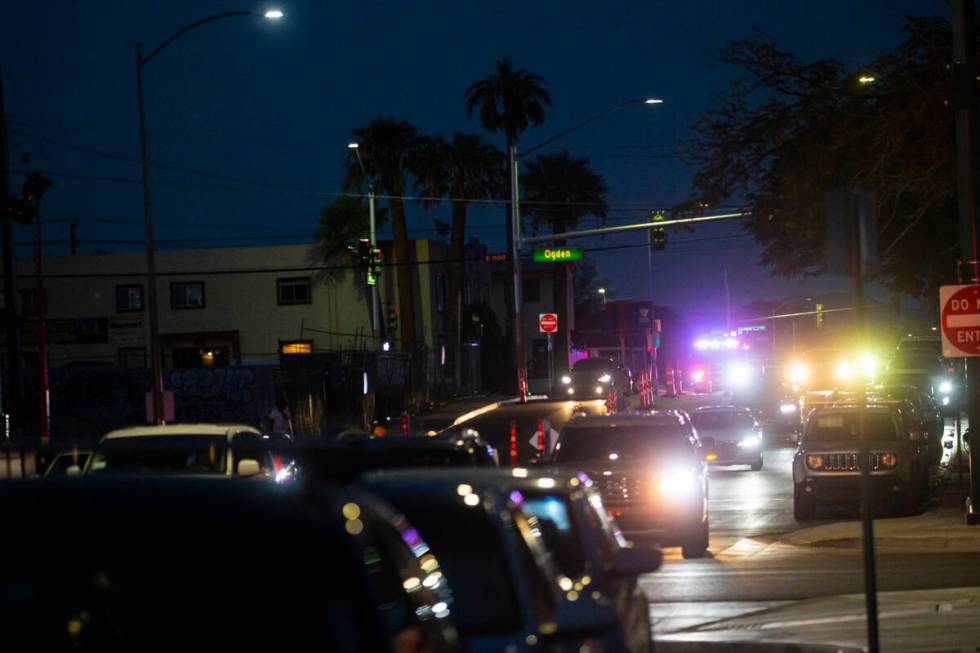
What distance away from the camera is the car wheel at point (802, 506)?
2323 cm

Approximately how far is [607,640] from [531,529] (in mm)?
655

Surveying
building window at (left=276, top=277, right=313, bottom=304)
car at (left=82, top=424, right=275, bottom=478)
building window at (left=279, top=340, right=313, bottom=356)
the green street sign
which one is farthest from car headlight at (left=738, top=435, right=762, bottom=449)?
building window at (left=276, top=277, right=313, bottom=304)

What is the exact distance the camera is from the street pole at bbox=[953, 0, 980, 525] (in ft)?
66.4

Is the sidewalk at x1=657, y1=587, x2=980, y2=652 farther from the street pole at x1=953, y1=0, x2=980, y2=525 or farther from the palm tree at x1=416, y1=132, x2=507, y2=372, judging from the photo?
the palm tree at x1=416, y1=132, x2=507, y2=372

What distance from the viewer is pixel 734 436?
34062mm

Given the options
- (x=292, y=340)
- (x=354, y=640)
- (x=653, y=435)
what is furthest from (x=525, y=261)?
(x=354, y=640)

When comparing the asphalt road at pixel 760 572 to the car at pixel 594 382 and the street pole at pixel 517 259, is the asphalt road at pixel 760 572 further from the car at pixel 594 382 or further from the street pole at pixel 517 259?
the car at pixel 594 382

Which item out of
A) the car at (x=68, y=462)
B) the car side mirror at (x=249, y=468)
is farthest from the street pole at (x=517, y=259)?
the car side mirror at (x=249, y=468)

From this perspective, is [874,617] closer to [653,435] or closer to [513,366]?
[653,435]

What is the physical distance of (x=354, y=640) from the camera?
340 centimetres

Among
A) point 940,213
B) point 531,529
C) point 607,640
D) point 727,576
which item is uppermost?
point 940,213

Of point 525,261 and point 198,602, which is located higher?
→ point 525,261

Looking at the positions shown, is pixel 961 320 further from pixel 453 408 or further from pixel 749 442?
pixel 453 408

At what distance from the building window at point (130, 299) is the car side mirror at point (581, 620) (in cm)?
6610
